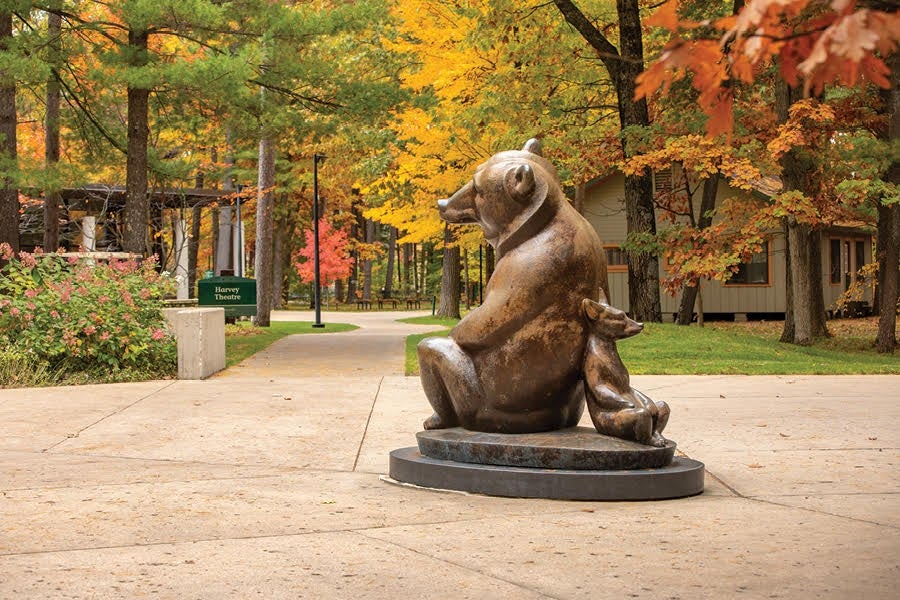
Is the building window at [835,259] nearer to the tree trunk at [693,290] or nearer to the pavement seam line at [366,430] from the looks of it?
the tree trunk at [693,290]

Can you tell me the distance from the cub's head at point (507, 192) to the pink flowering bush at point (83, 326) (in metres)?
8.25

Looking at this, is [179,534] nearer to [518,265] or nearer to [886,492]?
[518,265]

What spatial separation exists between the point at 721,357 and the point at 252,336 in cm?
1114

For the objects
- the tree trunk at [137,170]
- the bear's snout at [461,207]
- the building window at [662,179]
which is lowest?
the bear's snout at [461,207]

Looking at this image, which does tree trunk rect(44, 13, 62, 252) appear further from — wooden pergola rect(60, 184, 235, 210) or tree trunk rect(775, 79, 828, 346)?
tree trunk rect(775, 79, 828, 346)

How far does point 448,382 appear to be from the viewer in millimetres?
7359

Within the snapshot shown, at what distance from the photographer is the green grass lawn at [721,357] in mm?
16062

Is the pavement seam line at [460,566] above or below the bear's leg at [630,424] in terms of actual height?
below

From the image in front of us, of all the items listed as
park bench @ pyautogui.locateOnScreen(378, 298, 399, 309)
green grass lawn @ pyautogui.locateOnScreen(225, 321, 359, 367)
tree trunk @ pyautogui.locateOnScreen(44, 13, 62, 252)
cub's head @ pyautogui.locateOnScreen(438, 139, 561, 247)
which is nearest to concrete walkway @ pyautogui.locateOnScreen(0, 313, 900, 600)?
cub's head @ pyautogui.locateOnScreen(438, 139, 561, 247)

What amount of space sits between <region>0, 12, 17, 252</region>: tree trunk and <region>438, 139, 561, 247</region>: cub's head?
13.5 m

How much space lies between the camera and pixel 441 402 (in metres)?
7.51

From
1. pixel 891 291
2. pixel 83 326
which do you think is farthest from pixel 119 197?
pixel 891 291

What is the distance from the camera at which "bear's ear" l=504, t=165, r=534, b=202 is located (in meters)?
7.10

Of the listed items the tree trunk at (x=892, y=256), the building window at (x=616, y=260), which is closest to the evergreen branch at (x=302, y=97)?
the tree trunk at (x=892, y=256)
